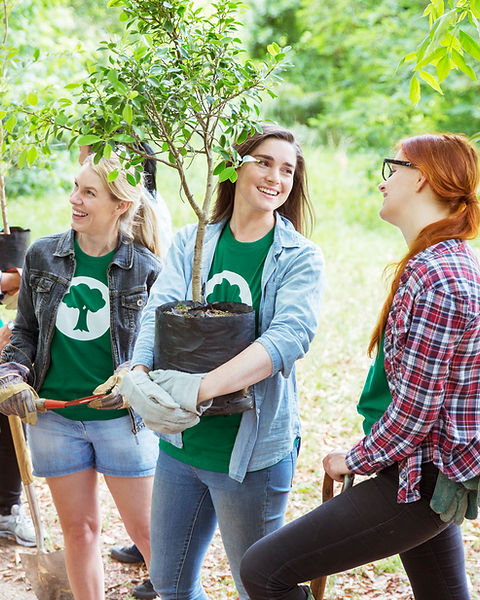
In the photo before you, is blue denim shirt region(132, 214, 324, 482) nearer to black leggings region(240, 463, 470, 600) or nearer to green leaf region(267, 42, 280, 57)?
black leggings region(240, 463, 470, 600)

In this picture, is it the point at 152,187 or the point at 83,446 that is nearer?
the point at 83,446

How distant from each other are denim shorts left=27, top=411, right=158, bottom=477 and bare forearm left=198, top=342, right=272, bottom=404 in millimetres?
773

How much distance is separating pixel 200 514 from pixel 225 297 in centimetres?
68

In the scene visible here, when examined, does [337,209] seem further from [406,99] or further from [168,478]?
[168,478]

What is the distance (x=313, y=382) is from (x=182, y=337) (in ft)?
13.1

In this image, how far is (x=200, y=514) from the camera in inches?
83.8

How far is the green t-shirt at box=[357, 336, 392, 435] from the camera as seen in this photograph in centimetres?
187

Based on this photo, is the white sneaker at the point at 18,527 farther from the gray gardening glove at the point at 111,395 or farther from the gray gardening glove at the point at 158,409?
the gray gardening glove at the point at 158,409

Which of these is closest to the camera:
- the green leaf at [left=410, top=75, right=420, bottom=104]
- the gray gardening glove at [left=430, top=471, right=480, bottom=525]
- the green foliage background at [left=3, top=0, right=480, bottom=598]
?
the gray gardening glove at [left=430, top=471, right=480, bottom=525]

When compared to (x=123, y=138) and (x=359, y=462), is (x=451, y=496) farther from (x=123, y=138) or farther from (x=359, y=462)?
(x=123, y=138)

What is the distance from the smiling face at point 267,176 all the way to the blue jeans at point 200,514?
0.77 m

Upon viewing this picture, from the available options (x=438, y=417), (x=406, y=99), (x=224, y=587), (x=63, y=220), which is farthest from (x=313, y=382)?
(x=406, y=99)

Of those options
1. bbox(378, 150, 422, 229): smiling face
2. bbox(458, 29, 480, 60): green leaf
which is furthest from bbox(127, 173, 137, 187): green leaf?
bbox(458, 29, 480, 60): green leaf

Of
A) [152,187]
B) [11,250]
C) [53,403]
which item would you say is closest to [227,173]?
[53,403]
